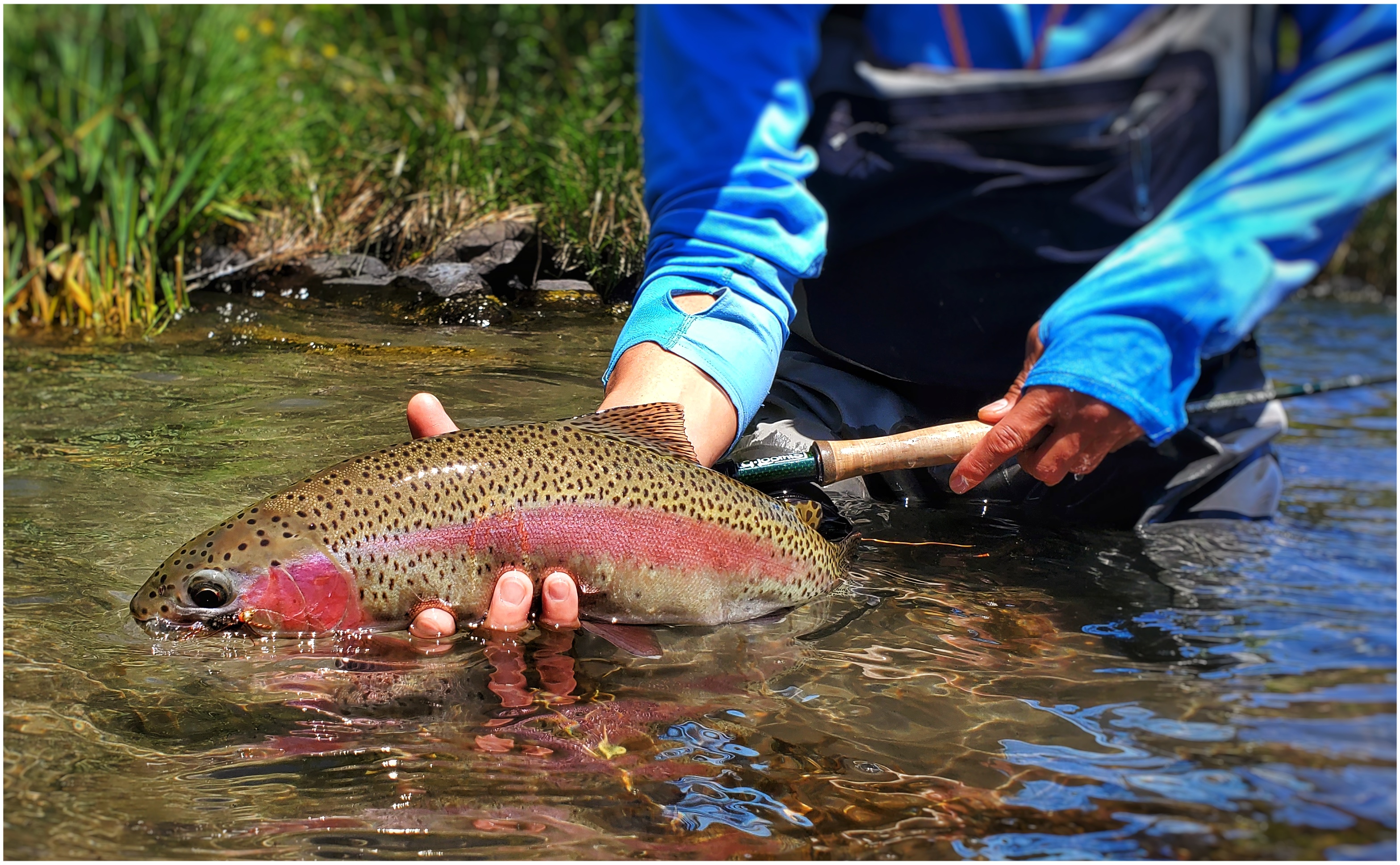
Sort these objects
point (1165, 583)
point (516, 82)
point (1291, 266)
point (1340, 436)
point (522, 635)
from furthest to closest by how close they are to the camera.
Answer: point (516, 82) < point (1340, 436) < point (1165, 583) < point (522, 635) < point (1291, 266)

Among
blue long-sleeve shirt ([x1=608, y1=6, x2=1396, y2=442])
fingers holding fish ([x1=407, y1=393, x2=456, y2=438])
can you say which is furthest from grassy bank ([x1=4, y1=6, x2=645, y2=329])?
fingers holding fish ([x1=407, y1=393, x2=456, y2=438])

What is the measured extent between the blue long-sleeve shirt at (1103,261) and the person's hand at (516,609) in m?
0.73

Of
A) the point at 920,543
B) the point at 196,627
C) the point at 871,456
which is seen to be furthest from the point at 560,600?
the point at 920,543

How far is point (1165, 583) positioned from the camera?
3307mm

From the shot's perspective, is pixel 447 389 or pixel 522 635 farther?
pixel 447 389

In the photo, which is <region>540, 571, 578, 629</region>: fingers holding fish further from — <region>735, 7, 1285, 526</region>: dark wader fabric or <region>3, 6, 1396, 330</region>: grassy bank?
<region>3, 6, 1396, 330</region>: grassy bank

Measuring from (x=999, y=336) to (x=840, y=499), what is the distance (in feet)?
2.51

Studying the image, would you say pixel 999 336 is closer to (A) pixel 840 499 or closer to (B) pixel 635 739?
(A) pixel 840 499

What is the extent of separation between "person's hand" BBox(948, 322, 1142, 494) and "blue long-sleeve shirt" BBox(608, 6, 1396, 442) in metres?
0.07

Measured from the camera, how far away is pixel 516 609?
2666mm

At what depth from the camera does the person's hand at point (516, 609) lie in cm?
266

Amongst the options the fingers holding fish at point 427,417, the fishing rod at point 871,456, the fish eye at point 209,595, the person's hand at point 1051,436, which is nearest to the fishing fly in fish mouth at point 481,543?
the fish eye at point 209,595

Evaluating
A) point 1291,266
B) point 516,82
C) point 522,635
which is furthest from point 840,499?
point 516,82

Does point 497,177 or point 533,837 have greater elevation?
point 497,177
